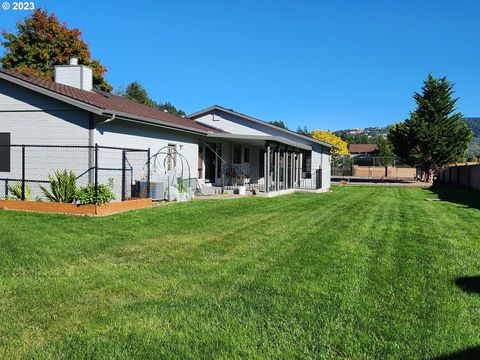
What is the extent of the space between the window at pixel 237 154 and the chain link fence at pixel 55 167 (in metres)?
10.6

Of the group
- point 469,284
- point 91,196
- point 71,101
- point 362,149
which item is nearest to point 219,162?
point 71,101

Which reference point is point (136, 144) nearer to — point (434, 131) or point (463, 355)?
point (463, 355)

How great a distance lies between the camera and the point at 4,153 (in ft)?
44.1

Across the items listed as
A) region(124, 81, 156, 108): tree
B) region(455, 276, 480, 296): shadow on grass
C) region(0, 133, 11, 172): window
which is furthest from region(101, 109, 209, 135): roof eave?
region(124, 81, 156, 108): tree

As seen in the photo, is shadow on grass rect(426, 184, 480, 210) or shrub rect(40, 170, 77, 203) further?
shadow on grass rect(426, 184, 480, 210)

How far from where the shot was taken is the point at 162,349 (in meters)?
3.56

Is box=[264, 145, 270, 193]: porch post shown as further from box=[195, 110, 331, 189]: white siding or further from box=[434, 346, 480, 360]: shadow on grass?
box=[434, 346, 480, 360]: shadow on grass

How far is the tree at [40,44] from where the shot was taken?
31.4 meters

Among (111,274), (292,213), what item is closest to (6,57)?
(292,213)

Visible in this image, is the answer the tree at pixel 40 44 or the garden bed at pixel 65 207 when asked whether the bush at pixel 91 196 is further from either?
the tree at pixel 40 44

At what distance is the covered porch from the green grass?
1049cm

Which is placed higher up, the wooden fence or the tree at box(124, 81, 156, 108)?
the tree at box(124, 81, 156, 108)

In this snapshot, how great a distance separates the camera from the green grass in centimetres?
370

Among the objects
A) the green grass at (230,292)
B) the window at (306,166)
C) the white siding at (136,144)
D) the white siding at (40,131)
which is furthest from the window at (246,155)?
the green grass at (230,292)
